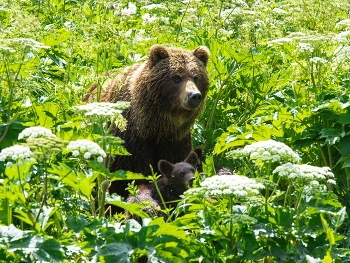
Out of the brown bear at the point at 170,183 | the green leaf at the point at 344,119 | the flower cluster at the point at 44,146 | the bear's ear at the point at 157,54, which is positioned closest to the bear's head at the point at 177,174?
the brown bear at the point at 170,183

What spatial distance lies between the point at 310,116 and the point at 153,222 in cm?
263

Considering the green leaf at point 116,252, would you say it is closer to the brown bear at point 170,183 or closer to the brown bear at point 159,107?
the brown bear at point 170,183

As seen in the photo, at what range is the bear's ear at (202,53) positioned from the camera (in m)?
6.71

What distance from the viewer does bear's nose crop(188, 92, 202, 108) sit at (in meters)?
6.23

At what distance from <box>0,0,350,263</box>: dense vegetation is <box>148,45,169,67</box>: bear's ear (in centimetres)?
44

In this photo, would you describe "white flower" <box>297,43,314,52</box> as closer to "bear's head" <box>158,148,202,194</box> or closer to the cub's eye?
the cub's eye

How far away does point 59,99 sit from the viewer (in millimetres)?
5859

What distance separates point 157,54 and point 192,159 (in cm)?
125

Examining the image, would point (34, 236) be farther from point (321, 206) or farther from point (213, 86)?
point (213, 86)

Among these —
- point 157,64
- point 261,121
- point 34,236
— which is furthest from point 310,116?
point 34,236

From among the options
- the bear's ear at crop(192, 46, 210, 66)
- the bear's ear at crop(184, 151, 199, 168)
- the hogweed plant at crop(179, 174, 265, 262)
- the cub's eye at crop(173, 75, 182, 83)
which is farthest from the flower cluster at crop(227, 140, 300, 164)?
the bear's ear at crop(192, 46, 210, 66)

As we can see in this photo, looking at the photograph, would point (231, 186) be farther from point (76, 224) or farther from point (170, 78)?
point (170, 78)

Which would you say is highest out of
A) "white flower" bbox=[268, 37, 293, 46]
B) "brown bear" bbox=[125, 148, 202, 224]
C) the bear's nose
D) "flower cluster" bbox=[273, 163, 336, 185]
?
"white flower" bbox=[268, 37, 293, 46]

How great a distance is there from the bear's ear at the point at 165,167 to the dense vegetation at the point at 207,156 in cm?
37
